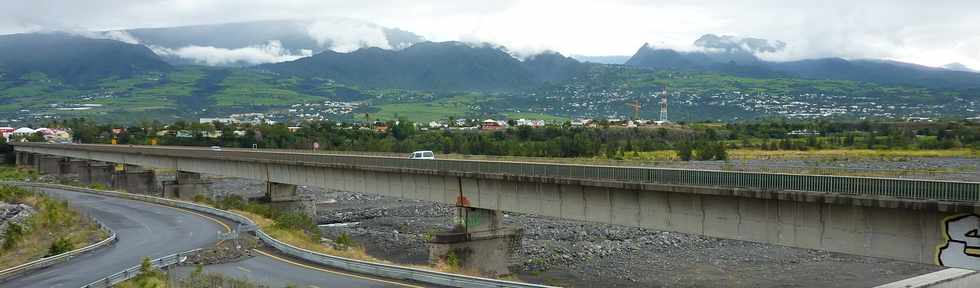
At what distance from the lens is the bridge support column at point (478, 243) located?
39594mm

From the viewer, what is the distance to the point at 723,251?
53.4 metres

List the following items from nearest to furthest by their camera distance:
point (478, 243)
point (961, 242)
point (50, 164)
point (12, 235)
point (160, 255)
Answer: point (961, 242) < point (160, 255) < point (478, 243) < point (12, 235) < point (50, 164)

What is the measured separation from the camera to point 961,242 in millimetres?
22703

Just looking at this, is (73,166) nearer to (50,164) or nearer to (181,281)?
(50,164)

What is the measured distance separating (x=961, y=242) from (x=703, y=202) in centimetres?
919

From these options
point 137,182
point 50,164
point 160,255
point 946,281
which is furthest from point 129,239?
point 50,164

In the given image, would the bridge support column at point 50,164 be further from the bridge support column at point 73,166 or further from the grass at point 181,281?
the grass at point 181,281

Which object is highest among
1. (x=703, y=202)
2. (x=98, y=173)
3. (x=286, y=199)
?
(x=703, y=202)

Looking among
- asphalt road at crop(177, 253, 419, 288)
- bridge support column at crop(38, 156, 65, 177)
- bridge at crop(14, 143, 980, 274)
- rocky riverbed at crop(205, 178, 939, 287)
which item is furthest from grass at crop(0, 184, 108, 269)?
bridge support column at crop(38, 156, 65, 177)

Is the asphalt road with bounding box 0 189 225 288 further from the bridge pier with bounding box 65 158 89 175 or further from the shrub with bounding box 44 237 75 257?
the bridge pier with bounding box 65 158 89 175

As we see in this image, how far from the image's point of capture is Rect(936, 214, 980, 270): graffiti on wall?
2239 centimetres

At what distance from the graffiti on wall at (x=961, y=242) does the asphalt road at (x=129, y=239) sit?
28948 mm

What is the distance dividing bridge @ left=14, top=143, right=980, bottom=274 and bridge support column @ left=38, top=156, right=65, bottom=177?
288ft

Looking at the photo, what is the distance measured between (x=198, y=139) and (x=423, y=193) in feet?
401
